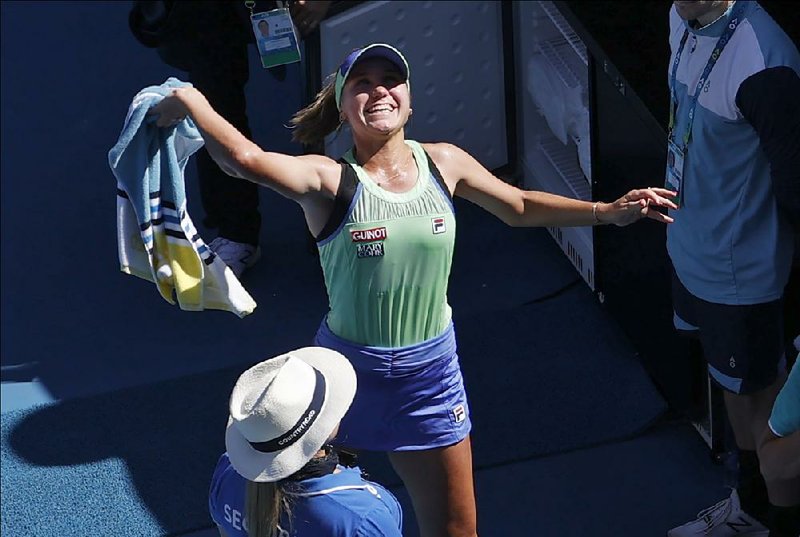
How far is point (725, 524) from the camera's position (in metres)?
4.24

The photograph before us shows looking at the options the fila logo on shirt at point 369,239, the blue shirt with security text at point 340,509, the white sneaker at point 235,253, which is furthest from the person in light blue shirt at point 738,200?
the white sneaker at point 235,253

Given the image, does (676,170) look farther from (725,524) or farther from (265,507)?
(265,507)

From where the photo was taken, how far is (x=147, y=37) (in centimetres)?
556

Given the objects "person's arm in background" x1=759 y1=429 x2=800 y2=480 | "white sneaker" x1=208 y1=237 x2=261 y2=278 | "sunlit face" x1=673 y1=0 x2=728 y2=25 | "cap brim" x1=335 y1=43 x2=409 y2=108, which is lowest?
"white sneaker" x1=208 y1=237 x2=261 y2=278

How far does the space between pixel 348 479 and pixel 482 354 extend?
2391 millimetres

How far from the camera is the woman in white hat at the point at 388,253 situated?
11.5 feet

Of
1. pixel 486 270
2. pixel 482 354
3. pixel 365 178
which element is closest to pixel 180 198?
pixel 365 178

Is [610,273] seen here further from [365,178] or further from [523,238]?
[365,178]

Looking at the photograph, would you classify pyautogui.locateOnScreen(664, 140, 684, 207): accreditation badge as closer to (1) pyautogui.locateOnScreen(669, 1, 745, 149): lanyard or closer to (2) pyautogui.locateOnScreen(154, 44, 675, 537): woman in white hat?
(1) pyautogui.locateOnScreen(669, 1, 745, 149): lanyard

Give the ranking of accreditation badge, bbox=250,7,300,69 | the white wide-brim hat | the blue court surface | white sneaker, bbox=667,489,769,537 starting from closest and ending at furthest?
the white wide-brim hat → white sneaker, bbox=667,489,769,537 → the blue court surface → accreditation badge, bbox=250,7,300,69

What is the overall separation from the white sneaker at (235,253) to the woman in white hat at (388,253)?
2.24 metres

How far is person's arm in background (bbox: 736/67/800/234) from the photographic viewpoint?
3.50 m

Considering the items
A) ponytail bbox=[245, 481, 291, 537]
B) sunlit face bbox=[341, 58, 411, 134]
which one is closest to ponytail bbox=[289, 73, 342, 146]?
sunlit face bbox=[341, 58, 411, 134]

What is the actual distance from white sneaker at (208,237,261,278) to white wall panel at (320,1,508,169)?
1.91 ft
